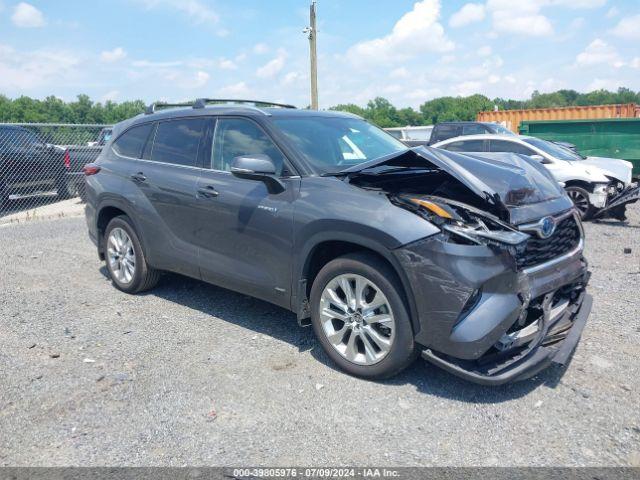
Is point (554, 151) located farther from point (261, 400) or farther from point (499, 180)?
point (261, 400)

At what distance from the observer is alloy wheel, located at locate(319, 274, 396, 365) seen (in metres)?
3.48

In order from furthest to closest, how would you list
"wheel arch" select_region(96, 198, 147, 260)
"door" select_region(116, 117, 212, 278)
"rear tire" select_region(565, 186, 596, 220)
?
"rear tire" select_region(565, 186, 596, 220) < "wheel arch" select_region(96, 198, 147, 260) < "door" select_region(116, 117, 212, 278)

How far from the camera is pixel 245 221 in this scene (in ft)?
13.7

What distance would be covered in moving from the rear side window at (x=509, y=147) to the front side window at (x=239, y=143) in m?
7.44

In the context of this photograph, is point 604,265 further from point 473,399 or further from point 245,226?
point 245,226

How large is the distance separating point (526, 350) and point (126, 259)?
3.98m

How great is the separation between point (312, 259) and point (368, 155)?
121cm

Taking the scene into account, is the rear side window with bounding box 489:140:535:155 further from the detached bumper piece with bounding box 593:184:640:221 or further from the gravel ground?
the gravel ground

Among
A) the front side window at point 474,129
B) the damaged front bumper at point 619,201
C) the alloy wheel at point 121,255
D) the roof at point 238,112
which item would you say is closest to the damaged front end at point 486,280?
the roof at point 238,112

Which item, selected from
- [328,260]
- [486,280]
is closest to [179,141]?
[328,260]

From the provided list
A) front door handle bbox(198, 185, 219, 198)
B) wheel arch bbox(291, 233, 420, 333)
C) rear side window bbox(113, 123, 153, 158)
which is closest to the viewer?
wheel arch bbox(291, 233, 420, 333)

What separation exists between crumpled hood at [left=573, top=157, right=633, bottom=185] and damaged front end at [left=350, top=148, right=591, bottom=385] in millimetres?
7069

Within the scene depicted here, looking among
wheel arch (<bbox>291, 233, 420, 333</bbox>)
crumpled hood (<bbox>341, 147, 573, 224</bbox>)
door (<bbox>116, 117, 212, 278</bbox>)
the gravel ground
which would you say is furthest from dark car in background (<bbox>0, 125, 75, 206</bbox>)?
crumpled hood (<bbox>341, 147, 573, 224</bbox>)

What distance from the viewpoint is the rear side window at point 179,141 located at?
4.80 meters
